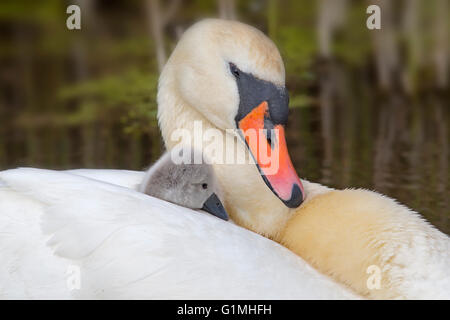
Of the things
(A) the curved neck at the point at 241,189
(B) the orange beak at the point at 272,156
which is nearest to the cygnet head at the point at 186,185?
(A) the curved neck at the point at 241,189

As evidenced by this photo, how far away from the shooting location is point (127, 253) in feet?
9.46

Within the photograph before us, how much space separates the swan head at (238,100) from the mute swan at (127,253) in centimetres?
48

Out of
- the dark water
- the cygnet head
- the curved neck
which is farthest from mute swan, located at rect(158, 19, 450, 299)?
the dark water

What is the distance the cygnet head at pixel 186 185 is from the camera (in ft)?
11.4

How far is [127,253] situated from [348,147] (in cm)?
326

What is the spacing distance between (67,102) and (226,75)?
211 inches

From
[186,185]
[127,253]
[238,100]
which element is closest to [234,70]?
[238,100]

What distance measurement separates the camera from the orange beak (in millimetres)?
3355

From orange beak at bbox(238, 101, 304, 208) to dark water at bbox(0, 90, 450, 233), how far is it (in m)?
1.03

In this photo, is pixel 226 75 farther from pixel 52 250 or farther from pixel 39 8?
pixel 39 8

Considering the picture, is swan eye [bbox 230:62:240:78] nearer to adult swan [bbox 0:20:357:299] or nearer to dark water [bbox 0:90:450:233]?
adult swan [bbox 0:20:357:299]

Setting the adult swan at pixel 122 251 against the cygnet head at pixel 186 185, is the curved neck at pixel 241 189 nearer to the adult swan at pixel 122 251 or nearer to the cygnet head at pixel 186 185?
the cygnet head at pixel 186 185

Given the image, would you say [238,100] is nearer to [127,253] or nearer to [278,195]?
[278,195]
